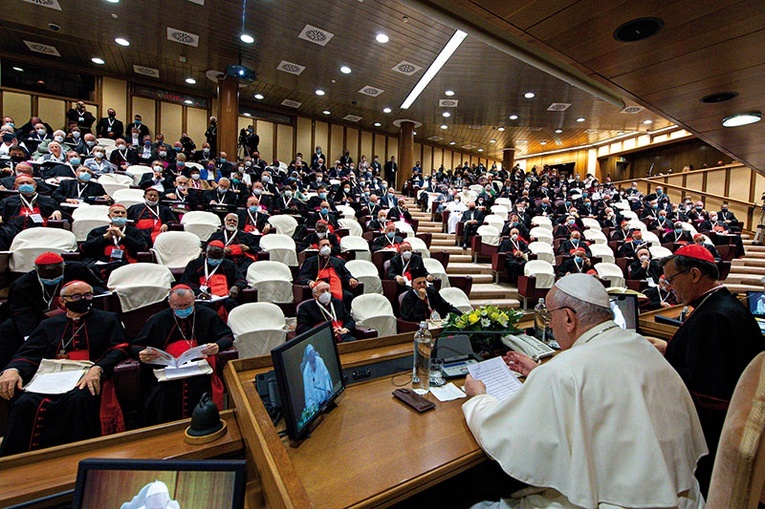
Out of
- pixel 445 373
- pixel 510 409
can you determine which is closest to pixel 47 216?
pixel 445 373

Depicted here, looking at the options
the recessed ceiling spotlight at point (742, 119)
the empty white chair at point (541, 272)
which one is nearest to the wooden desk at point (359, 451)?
the recessed ceiling spotlight at point (742, 119)

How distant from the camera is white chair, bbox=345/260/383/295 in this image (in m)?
5.45

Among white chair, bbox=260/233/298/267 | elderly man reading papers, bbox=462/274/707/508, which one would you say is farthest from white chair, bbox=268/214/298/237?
elderly man reading papers, bbox=462/274/707/508

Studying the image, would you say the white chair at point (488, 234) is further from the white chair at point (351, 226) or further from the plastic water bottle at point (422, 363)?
the plastic water bottle at point (422, 363)

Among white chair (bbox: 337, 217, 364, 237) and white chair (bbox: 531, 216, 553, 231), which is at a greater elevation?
white chair (bbox: 531, 216, 553, 231)

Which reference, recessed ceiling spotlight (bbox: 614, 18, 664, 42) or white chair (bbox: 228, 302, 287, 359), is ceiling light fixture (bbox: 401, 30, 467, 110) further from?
white chair (bbox: 228, 302, 287, 359)

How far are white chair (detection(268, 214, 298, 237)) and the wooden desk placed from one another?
554 cm

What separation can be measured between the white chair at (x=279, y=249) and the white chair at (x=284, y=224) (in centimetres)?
94

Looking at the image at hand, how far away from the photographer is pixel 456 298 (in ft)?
17.8

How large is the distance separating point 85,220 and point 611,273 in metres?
8.40

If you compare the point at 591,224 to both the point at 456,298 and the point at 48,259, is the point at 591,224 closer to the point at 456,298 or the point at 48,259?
the point at 456,298

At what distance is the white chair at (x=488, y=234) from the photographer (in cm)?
807

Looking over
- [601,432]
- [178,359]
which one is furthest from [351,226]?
[601,432]

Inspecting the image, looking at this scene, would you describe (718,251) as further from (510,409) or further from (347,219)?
(510,409)
